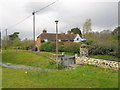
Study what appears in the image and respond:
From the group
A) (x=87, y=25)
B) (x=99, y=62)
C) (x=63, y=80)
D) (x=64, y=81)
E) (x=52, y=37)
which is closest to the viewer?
(x=64, y=81)

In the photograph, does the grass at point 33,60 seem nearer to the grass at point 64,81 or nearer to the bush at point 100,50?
the bush at point 100,50

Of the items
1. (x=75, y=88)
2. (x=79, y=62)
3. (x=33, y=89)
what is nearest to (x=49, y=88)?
(x=33, y=89)

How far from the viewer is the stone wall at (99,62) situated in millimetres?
8961

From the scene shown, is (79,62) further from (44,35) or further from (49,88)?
(44,35)

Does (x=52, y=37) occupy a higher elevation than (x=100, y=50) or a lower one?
higher

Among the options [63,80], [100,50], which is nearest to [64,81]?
[63,80]

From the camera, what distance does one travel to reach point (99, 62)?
10.4 m

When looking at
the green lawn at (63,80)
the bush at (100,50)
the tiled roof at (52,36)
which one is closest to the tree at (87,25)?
the tiled roof at (52,36)

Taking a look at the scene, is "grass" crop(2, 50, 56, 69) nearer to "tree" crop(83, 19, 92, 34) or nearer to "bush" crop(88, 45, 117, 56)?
"bush" crop(88, 45, 117, 56)

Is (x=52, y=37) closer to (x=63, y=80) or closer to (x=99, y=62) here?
(x=99, y=62)

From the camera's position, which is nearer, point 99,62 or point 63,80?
point 63,80

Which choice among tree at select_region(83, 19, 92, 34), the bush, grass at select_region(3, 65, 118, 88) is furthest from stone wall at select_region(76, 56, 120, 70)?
tree at select_region(83, 19, 92, 34)

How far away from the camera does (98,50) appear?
14242 mm

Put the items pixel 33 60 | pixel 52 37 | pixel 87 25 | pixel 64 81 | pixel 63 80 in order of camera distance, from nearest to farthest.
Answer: pixel 64 81
pixel 63 80
pixel 33 60
pixel 87 25
pixel 52 37
